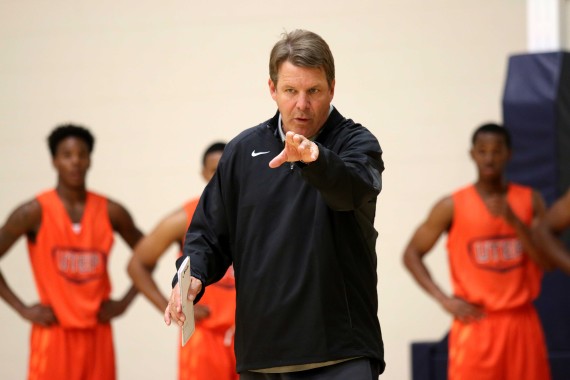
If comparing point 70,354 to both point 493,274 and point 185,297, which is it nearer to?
point 493,274

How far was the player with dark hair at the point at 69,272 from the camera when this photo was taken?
675cm

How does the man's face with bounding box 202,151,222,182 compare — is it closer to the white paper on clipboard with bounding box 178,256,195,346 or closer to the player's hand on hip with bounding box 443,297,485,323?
the player's hand on hip with bounding box 443,297,485,323

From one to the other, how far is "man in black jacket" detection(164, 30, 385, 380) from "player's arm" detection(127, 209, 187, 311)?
3.40 m

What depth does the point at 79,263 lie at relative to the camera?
6895 mm

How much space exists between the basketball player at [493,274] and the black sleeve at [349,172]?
3557mm

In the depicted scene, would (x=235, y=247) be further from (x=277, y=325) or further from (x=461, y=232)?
(x=461, y=232)

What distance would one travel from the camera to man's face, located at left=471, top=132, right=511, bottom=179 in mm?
6941

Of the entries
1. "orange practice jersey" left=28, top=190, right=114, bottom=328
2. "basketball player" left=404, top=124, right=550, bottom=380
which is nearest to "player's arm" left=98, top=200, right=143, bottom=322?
"orange practice jersey" left=28, top=190, right=114, bottom=328

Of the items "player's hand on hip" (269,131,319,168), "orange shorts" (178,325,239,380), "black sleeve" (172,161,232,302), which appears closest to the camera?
"player's hand on hip" (269,131,319,168)

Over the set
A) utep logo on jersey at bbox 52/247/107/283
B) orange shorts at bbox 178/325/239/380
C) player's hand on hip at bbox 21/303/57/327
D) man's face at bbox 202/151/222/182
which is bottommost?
orange shorts at bbox 178/325/239/380

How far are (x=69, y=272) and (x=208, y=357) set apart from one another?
3.43 feet

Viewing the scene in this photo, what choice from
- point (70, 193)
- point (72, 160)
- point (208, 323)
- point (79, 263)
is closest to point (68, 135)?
point (72, 160)

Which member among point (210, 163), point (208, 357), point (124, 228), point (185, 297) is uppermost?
point (210, 163)

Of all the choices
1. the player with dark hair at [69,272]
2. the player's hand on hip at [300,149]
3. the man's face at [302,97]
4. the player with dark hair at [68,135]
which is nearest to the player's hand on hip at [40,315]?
the player with dark hair at [69,272]
